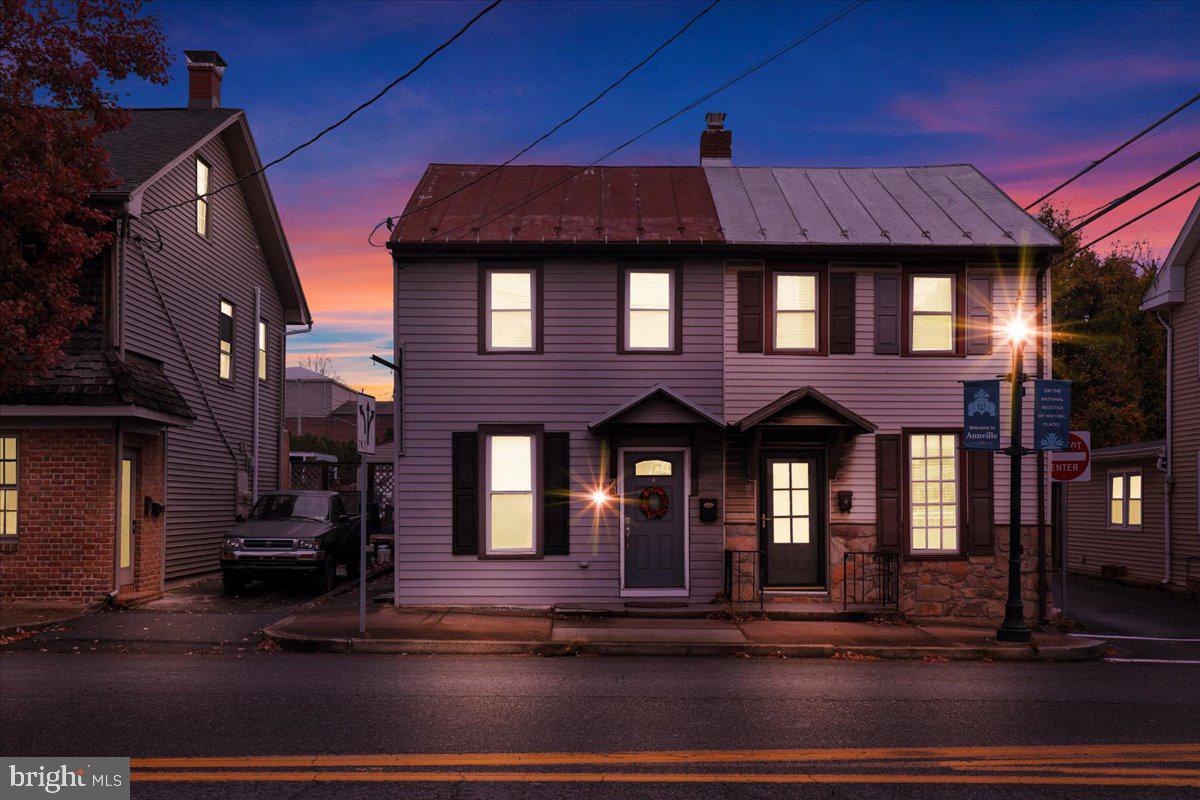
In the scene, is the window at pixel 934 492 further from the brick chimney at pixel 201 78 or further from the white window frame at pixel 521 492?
the brick chimney at pixel 201 78

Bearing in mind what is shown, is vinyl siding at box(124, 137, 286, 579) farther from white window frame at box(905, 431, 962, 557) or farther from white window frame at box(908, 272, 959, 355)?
white window frame at box(908, 272, 959, 355)

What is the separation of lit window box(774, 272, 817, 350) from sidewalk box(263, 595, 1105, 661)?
177 inches

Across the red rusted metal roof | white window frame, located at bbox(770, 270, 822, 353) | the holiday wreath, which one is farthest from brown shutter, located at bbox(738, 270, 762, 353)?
the holiday wreath

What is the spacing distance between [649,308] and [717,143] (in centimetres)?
573

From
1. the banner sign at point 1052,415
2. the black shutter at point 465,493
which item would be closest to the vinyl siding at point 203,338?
the black shutter at point 465,493

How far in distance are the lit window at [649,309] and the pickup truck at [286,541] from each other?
22.2ft

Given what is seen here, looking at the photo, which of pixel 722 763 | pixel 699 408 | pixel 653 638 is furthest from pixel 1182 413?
pixel 722 763

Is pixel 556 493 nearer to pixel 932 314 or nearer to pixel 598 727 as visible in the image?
pixel 932 314

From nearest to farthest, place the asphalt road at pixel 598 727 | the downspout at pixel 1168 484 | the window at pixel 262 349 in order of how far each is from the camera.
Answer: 1. the asphalt road at pixel 598 727
2. the downspout at pixel 1168 484
3. the window at pixel 262 349

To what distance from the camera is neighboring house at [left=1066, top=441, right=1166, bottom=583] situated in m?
23.8

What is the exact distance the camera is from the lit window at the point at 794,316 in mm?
16281

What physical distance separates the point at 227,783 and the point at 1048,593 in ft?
46.1

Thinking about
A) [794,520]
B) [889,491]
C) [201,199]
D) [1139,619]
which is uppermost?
[201,199]

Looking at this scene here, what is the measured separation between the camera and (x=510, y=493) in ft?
52.5
